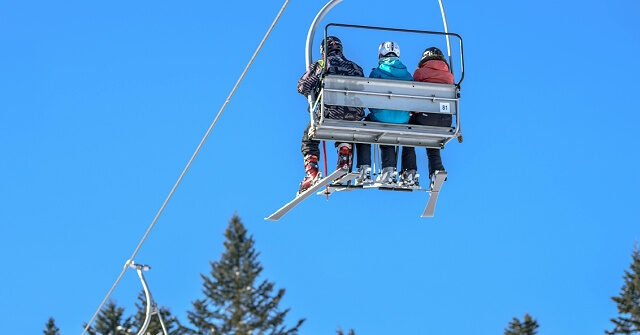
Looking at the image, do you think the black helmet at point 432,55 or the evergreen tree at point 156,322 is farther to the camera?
the evergreen tree at point 156,322

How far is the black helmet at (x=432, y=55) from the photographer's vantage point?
17484mm

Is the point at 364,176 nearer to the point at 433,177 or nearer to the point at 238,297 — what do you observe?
the point at 433,177

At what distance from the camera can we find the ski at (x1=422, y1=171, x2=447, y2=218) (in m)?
17.9

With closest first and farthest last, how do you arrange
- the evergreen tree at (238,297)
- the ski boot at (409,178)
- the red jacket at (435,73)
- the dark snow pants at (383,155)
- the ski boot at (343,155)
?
the red jacket at (435,73) < the ski boot at (343,155) < the dark snow pants at (383,155) < the ski boot at (409,178) < the evergreen tree at (238,297)

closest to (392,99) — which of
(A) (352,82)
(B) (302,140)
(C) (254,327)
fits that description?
(A) (352,82)

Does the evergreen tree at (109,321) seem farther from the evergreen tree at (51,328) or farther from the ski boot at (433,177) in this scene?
the ski boot at (433,177)

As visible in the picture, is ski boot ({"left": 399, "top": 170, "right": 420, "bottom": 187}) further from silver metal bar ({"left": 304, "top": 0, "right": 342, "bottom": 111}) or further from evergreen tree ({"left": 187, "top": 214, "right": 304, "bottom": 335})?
evergreen tree ({"left": 187, "top": 214, "right": 304, "bottom": 335})

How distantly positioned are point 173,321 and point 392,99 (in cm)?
2738

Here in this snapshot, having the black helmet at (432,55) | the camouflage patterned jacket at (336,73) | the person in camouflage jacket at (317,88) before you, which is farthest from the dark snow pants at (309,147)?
the black helmet at (432,55)

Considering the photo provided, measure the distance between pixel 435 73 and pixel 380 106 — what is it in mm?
1076

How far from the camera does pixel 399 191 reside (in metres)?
17.8

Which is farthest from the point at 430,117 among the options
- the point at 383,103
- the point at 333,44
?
the point at 333,44

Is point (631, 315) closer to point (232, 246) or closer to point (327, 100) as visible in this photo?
point (232, 246)

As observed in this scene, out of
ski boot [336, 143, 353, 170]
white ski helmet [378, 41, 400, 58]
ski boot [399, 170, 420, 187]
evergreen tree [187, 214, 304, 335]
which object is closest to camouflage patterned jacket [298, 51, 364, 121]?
white ski helmet [378, 41, 400, 58]
